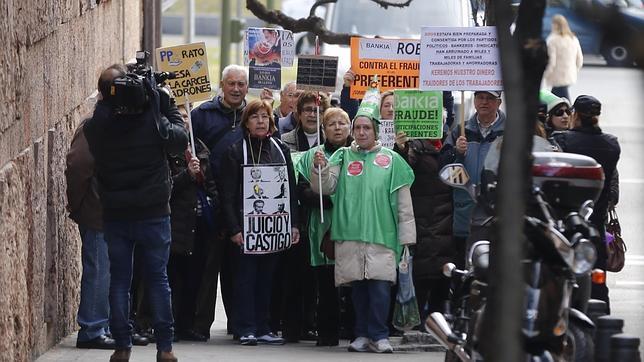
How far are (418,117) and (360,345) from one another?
1.70 meters

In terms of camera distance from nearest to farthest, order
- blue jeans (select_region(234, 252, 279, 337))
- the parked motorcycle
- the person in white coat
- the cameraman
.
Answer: the parked motorcycle → the cameraman → blue jeans (select_region(234, 252, 279, 337)) → the person in white coat

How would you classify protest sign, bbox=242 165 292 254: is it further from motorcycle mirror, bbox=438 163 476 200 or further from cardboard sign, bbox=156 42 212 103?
motorcycle mirror, bbox=438 163 476 200

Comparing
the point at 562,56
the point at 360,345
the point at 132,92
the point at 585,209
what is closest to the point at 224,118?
the point at 360,345

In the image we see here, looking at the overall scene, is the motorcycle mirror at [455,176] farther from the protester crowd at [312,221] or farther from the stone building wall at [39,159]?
the protester crowd at [312,221]

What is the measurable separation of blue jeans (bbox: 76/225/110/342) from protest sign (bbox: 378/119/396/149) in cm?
235

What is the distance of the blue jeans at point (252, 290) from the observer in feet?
36.2

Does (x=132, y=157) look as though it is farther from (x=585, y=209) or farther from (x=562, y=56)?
(x=562, y=56)

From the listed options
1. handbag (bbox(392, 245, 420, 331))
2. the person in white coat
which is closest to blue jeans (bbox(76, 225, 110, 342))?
handbag (bbox(392, 245, 420, 331))

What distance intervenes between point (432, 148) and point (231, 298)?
185 cm

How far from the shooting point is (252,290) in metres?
11.1

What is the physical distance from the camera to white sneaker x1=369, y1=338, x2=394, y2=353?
425 inches

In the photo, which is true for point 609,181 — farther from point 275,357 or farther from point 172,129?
point 172,129

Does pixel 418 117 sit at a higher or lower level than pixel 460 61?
lower

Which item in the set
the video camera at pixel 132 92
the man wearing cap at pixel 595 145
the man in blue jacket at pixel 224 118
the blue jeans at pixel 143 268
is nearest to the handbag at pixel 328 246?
the man in blue jacket at pixel 224 118
